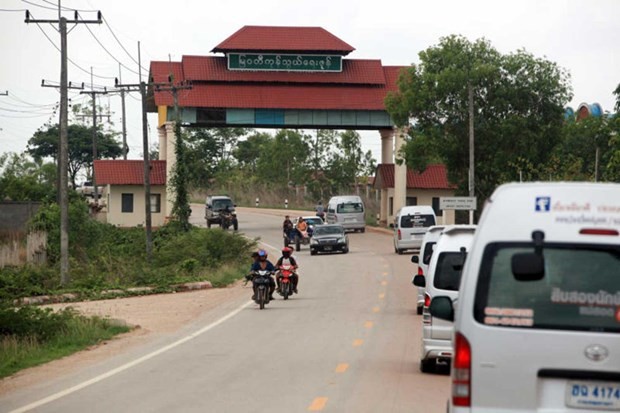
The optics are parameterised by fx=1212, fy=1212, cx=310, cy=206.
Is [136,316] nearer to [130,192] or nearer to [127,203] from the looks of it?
[130,192]

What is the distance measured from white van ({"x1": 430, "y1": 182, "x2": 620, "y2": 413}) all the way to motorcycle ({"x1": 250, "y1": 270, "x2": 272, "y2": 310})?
71.0 ft

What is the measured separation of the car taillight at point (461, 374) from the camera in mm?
8273

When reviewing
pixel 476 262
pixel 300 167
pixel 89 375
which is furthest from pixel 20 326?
pixel 300 167

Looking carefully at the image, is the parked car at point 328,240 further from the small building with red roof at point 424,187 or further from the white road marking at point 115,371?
the white road marking at point 115,371

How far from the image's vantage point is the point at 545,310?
818 centimetres

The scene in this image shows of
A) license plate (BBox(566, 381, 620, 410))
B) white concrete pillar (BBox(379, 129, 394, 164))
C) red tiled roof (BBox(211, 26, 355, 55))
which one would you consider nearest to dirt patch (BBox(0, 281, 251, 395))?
license plate (BBox(566, 381, 620, 410))

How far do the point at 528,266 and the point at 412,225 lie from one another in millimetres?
46233

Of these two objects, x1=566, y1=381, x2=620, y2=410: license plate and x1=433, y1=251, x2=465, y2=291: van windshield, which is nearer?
x1=566, y1=381, x2=620, y2=410: license plate

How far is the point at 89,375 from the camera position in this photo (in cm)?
1711

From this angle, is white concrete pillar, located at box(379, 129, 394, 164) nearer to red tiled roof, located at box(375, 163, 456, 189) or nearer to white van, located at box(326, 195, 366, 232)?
red tiled roof, located at box(375, 163, 456, 189)

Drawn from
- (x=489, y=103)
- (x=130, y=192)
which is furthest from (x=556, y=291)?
(x=130, y=192)

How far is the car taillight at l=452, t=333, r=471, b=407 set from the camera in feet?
27.1

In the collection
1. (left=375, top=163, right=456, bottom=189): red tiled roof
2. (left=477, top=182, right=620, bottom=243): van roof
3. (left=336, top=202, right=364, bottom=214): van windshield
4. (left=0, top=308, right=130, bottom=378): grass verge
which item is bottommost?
(left=0, top=308, right=130, bottom=378): grass verge

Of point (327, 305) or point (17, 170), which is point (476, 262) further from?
point (17, 170)
